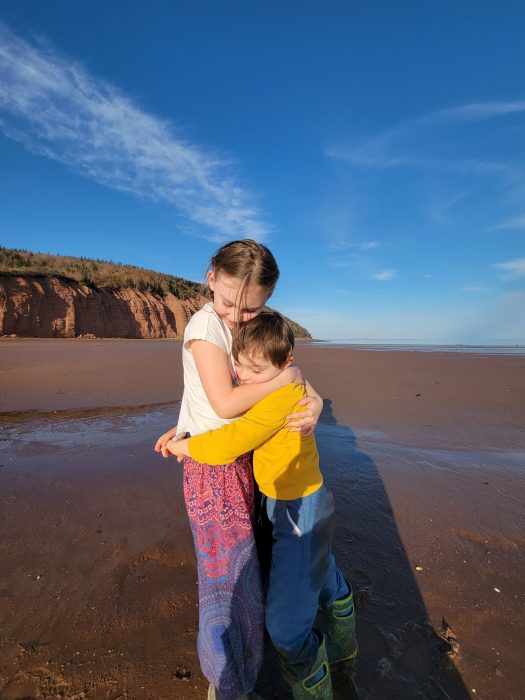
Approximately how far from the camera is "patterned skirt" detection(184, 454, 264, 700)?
1.37 meters

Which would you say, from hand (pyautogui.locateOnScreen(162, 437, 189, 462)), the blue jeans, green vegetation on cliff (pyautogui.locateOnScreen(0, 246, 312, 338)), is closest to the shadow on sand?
the blue jeans

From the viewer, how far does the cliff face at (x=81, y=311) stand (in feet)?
68.0

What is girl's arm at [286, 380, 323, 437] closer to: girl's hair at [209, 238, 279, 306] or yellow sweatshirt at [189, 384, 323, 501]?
yellow sweatshirt at [189, 384, 323, 501]

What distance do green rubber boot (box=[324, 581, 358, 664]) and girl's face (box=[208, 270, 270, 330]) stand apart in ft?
4.87

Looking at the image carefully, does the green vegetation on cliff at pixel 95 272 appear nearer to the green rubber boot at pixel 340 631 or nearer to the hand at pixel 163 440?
the hand at pixel 163 440

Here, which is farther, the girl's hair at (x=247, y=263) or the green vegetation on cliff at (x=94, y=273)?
the green vegetation on cliff at (x=94, y=273)

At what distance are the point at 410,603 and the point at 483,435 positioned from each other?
367 cm

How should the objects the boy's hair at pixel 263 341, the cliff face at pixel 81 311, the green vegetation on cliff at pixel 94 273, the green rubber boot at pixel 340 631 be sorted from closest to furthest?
the boy's hair at pixel 263 341 → the green rubber boot at pixel 340 631 → the cliff face at pixel 81 311 → the green vegetation on cliff at pixel 94 273

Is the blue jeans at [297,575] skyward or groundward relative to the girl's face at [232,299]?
groundward

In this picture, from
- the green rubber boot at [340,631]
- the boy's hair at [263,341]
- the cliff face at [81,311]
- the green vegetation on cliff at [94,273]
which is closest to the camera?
the boy's hair at [263,341]

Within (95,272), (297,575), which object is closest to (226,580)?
(297,575)

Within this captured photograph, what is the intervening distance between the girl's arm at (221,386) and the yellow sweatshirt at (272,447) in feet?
0.15

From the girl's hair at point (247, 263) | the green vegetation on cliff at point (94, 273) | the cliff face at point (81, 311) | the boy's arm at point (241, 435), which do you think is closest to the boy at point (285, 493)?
the boy's arm at point (241, 435)

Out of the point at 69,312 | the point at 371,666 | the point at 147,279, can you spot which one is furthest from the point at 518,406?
the point at 147,279
